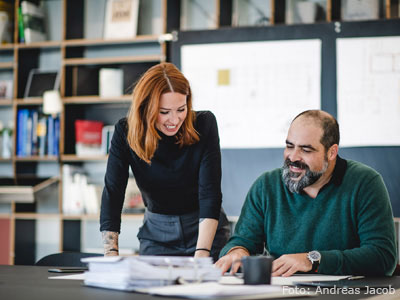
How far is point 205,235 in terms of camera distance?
2119mm

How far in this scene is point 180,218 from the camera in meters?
2.31

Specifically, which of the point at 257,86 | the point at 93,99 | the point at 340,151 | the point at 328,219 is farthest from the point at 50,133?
the point at 328,219

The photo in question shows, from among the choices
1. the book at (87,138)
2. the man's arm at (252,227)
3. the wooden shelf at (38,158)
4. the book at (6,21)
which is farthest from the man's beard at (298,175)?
the book at (6,21)

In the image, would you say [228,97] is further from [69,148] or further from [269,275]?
[269,275]

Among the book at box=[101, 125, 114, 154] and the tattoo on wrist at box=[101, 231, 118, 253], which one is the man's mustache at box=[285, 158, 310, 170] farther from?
the book at box=[101, 125, 114, 154]

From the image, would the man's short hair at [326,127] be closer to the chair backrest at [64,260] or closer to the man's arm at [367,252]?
the man's arm at [367,252]

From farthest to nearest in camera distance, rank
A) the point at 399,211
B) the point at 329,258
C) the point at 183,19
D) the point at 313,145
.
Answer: the point at 183,19 → the point at 399,211 → the point at 313,145 → the point at 329,258

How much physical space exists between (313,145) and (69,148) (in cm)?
295

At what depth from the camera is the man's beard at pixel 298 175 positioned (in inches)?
80.6

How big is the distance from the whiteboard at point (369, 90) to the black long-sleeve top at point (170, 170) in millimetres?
1840

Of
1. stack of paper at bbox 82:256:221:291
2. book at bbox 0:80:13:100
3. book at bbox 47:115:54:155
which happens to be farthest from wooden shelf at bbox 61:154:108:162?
stack of paper at bbox 82:256:221:291

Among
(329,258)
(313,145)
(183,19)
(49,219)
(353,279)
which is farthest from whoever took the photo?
(49,219)

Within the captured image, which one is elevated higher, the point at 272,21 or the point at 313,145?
the point at 272,21

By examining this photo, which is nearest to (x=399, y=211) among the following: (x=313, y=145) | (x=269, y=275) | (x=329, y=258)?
(x=313, y=145)
